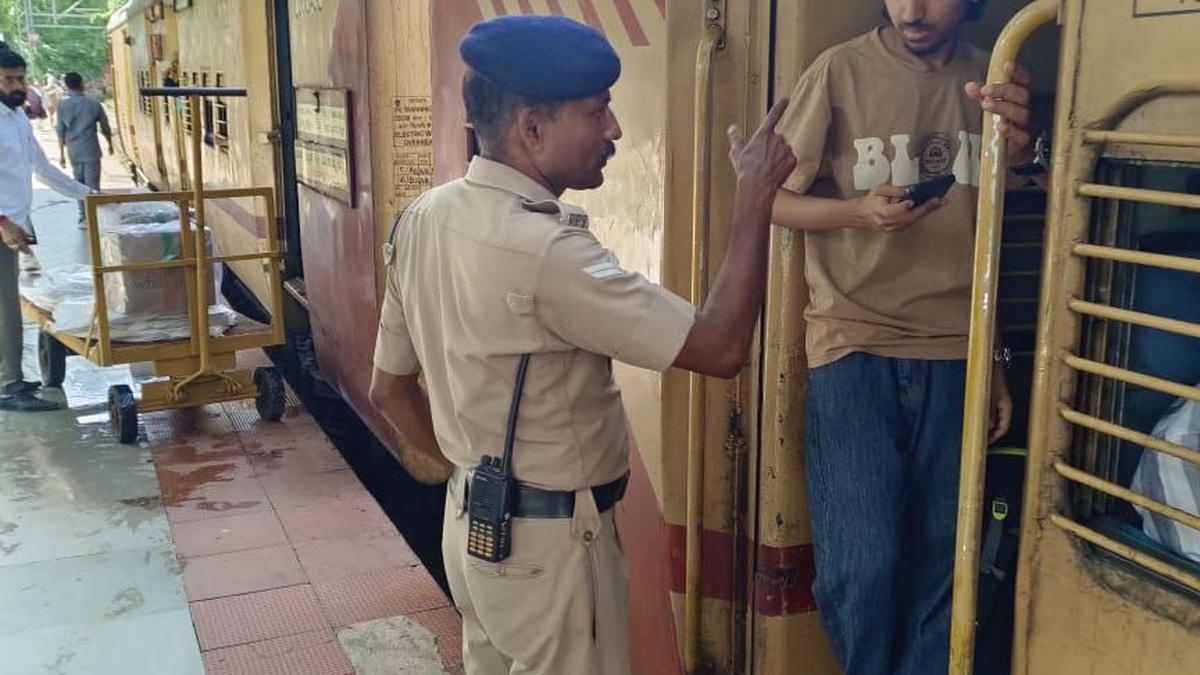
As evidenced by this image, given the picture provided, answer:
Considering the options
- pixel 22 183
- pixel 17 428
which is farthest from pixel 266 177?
pixel 17 428

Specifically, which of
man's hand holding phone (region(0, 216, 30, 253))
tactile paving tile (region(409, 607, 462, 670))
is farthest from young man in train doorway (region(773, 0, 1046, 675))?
man's hand holding phone (region(0, 216, 30, 253))

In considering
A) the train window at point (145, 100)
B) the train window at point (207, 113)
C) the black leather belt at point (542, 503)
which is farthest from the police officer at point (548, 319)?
the train window at point (145, 100)

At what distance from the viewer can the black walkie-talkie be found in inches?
73.6

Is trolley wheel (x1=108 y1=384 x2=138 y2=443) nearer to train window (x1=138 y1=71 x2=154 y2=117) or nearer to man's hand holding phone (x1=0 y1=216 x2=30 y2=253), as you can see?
man's hand holding phone (x1=0 y1=216 x2=30 y2=253)

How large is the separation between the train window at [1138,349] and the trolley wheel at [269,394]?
15.9ft

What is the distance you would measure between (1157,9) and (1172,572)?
0.70 m

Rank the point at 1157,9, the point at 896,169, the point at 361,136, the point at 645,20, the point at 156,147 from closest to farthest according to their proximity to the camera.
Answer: the point at 1157,9 < the point at 896,169 < the point at 645,20 < the point at 361,136 < the point at 156,147

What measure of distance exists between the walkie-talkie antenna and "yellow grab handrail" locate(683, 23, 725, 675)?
53 centimetres

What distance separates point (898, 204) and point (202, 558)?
3159mm

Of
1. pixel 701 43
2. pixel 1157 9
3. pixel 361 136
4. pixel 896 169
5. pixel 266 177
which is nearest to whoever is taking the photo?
pixel 1157 9

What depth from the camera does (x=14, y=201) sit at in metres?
5.68

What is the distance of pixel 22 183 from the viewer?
18.7 feet

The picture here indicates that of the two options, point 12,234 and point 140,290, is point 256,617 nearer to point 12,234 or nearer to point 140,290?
point 140,290

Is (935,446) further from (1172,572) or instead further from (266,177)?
(266,177)
